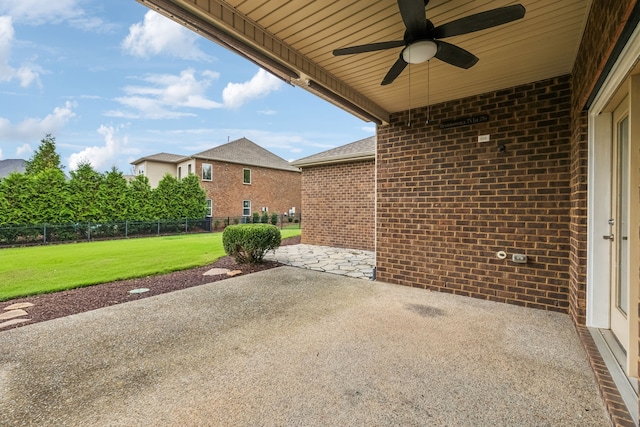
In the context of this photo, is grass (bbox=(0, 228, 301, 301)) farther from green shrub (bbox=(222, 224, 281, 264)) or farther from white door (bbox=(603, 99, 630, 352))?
white door (bbox=(603, 99, 630, 352))

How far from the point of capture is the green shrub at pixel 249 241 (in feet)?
20.4

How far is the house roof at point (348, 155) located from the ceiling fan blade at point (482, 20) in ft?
19.6

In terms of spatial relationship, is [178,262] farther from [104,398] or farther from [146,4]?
[146,4]

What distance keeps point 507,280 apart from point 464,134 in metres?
2.35

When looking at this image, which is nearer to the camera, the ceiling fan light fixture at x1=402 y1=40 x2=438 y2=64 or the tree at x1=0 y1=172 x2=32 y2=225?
the ceiling fan light fixture at x1=402 y1=40 x2=438 y2=64

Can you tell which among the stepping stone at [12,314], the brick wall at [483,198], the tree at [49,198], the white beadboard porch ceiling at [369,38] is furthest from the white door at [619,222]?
the tree at [49,198]

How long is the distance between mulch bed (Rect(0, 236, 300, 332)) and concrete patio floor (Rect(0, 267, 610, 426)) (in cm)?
43

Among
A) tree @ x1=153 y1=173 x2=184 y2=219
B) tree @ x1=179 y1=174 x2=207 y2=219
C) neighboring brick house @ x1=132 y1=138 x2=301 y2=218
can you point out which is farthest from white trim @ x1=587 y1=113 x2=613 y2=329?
neighboring brick house @ x1=132 y1=138 x2=301 y2=218

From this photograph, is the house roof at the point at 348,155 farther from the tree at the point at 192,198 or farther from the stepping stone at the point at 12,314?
the tree at the point at 192,198

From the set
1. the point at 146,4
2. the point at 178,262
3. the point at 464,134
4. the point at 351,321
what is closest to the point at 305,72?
the point at 146,4

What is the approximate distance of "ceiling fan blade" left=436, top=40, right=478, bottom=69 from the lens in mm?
2321

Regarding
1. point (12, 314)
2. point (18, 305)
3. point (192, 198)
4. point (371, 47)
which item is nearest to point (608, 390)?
point (371, 47)

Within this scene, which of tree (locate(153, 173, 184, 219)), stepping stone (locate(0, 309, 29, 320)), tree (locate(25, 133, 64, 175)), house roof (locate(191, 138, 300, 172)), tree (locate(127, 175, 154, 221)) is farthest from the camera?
tree (locate(25, 133, 64, 175))

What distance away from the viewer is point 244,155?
2169cm
